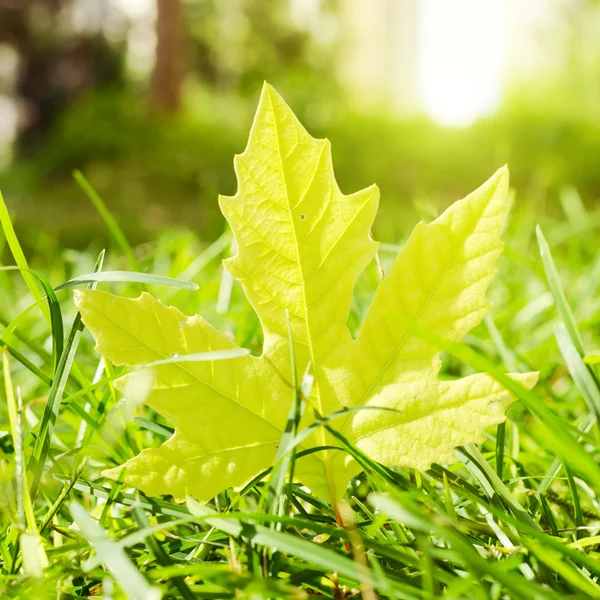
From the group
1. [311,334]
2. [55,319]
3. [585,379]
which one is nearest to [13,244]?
[55,319]

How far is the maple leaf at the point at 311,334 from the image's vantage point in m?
0.29

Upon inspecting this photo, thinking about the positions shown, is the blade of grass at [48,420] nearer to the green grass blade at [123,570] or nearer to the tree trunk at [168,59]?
the green grass blade at [123,570]

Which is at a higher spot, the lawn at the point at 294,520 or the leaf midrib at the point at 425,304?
the leaf midrib at the point at 425,304

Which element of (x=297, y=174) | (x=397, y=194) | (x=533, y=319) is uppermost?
(x=297, y=174)

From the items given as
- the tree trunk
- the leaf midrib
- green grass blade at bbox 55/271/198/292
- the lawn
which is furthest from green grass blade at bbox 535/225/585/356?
the tree trunk

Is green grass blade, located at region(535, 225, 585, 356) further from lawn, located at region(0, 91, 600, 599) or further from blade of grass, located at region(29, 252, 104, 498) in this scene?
blade of grass, located at region(29, 252, 104, 498)

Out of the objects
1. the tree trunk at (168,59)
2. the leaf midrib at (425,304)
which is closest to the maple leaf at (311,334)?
the leaf midrib at (425,304)

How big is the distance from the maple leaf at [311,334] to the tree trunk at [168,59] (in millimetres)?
6101

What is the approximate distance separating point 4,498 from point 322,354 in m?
0.18

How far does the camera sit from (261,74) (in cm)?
1054

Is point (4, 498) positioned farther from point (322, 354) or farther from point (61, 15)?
point (61, 15)

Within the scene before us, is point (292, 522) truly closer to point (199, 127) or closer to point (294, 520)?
point (294, 520)

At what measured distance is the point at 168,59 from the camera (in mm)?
6082

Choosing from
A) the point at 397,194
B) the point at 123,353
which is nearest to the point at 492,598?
the point at 123,353
